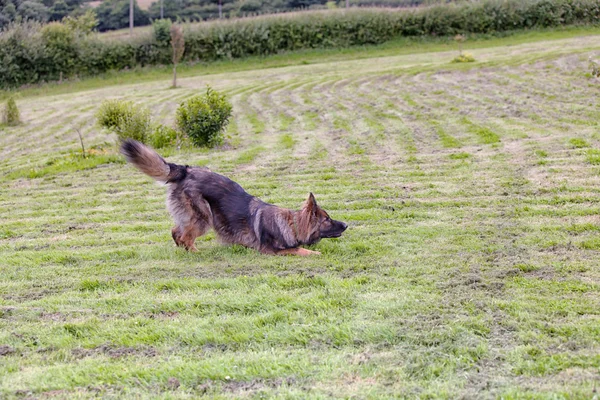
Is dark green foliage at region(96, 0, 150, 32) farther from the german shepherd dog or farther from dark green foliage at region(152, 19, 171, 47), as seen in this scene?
the german shepherd dog

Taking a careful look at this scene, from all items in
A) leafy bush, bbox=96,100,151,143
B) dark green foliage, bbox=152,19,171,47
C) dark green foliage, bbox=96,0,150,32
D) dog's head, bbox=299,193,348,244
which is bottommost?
dog's head, bbox=299,193,348,244

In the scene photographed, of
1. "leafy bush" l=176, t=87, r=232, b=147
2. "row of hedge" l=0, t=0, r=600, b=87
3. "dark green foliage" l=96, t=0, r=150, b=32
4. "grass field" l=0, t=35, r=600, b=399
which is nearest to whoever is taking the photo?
"grass field" l=0, t=35, r=600, b=399

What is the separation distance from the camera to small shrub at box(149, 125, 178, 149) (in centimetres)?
1550

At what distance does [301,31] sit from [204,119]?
85.2 ft

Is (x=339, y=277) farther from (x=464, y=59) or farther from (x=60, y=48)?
(x=60, y=48)

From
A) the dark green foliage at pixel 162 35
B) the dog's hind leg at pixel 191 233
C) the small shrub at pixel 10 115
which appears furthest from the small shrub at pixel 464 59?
the dog's hind leg at pixel 191 233

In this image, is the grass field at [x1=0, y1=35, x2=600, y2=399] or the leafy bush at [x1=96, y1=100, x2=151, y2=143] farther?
the leafy bush at [x1=96, y1=100, x2=151, y2=143]

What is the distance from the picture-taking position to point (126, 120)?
50.5 ft

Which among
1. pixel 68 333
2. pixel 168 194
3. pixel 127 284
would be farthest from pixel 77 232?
pixel 68 333

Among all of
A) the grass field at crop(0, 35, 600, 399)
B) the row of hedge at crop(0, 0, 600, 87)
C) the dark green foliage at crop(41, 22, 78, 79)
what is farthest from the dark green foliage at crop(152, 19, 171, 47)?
the grass field at crop(0, 35, 600, 399)

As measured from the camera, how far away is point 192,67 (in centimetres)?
3794

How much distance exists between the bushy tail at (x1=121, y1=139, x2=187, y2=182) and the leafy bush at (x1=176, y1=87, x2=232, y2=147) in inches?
302

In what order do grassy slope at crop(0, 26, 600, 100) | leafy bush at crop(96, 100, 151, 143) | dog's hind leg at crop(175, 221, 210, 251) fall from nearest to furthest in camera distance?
dog's hind leg at crop(175, 221, 210, 251)
leafy bush at crop(96, 100, 151, 143)
grassy slope at crop(0, 26, 600, 100)

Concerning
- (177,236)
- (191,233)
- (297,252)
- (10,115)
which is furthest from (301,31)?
(297,252)
